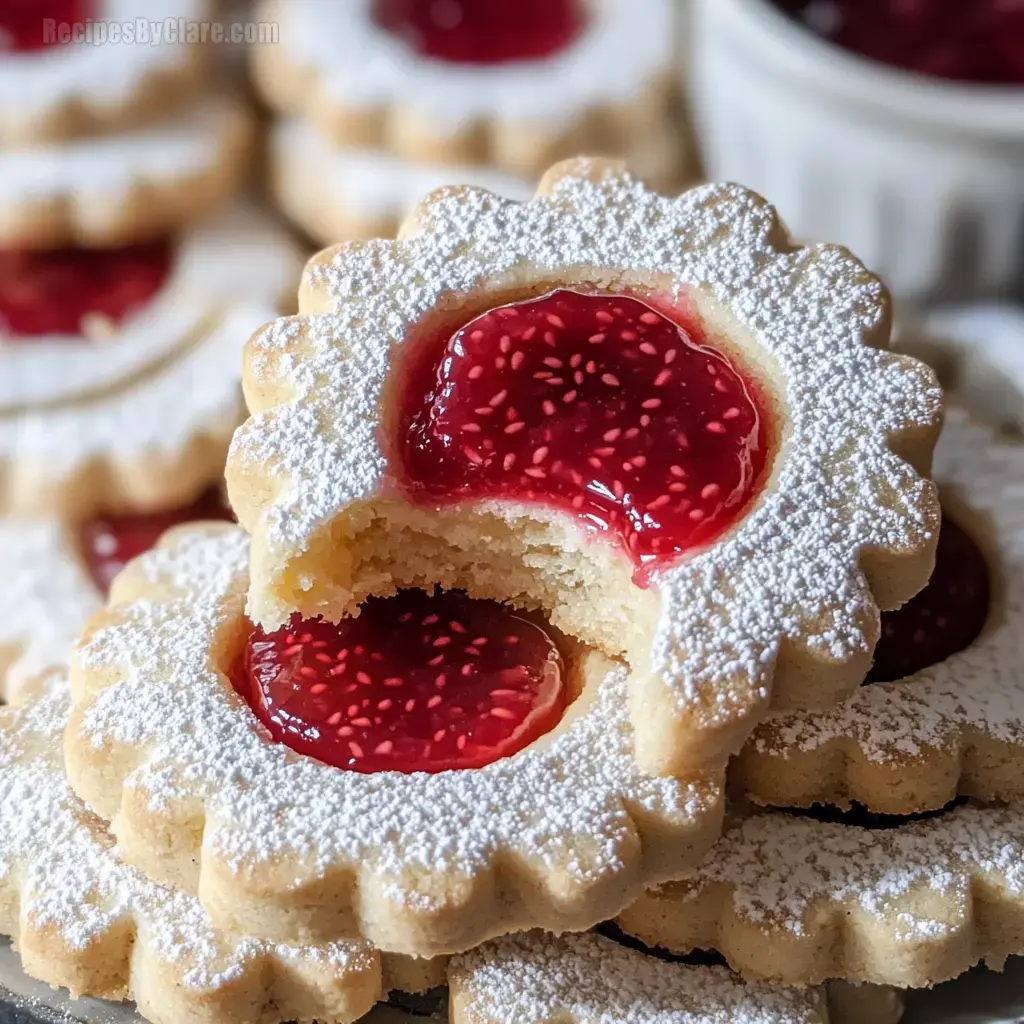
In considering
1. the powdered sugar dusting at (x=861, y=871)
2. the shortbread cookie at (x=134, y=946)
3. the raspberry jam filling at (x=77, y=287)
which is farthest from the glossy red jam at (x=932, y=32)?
the shortbread cookie at (x=134, y=946)

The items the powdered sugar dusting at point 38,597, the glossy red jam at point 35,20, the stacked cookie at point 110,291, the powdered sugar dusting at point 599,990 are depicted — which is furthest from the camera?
the glossy red jam at point 35,20

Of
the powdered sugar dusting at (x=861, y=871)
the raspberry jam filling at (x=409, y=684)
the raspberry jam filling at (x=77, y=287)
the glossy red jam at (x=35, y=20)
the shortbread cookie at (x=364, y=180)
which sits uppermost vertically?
the glossy red jam at (x=35, y=20)

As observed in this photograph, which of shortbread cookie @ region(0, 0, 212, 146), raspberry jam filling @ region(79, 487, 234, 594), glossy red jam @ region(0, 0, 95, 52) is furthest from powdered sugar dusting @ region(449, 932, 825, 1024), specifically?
glossy red jam @ region(0, 0, 95, 52)

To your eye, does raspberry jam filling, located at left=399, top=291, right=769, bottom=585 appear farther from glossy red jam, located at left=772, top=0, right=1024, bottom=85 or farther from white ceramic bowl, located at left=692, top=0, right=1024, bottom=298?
glossy red jam, located at left=772, top=0, right=1024, bottom=85

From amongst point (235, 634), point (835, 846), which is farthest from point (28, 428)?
point (835, 846)

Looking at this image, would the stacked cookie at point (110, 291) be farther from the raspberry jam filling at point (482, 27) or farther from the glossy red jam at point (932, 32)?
the glossy red jam at point (932, 32)

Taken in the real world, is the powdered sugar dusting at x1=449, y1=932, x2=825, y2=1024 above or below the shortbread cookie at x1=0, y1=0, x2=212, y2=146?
below
